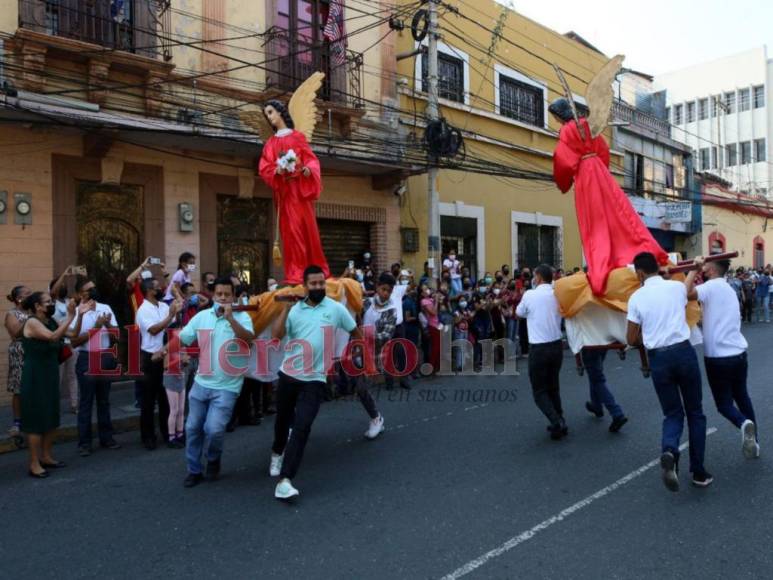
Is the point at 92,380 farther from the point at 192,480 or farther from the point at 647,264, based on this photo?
the point at 647,264

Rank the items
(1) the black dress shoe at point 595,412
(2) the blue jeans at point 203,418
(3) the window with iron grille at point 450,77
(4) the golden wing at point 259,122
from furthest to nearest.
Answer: (3) the window with iron grille at point 450,77, (1) the black dress shoe at point 595,412, (4) the golden wing at point 259,122, (2) the blue jeans at point 203,418

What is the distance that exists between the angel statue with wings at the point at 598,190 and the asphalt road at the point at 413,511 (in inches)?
69.0

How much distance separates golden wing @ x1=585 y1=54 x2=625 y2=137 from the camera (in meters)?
6.21

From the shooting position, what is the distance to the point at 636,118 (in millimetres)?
23391

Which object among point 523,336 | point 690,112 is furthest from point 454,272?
point 690,112

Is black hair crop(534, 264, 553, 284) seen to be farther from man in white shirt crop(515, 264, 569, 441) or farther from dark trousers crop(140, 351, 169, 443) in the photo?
dark trousers crop(140, 351, 169, 443)

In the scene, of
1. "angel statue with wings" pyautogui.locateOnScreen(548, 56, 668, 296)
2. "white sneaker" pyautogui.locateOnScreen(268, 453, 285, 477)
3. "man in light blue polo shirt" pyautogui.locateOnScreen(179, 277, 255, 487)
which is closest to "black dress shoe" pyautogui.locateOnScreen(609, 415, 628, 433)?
"angel statue with wings" pyautogui.locateOnScreen(548, 56, 668, 296)

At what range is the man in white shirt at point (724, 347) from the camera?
207 inches

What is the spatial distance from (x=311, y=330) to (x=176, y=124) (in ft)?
20.8

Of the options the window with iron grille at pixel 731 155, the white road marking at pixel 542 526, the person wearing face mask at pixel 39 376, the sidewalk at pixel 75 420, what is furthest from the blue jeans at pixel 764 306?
the person wearing face mask at pixel 39 376

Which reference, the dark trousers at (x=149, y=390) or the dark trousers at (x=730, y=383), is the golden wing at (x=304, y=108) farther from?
the dark trousers at (x=730, y=383)

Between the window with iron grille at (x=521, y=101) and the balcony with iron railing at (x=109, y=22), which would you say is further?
the window with iron grille at (x=521, y=101)

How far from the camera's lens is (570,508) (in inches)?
179

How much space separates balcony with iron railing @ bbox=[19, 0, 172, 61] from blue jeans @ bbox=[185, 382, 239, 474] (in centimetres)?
660
